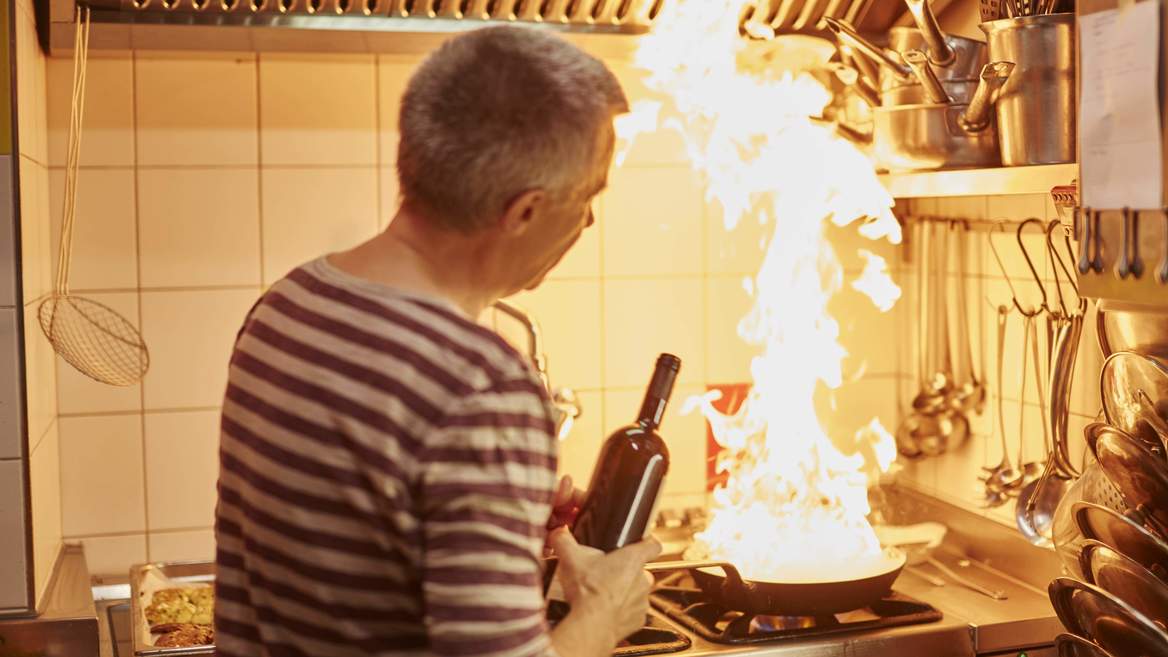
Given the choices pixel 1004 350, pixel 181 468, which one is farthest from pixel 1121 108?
pixel 181 468

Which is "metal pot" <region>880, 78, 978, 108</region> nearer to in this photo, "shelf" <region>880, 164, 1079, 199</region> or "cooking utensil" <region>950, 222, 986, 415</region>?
"shelf" <region>880, 164, 1079, 199</region>

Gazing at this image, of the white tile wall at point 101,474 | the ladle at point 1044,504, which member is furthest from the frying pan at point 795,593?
the white tile wall at point 101,474

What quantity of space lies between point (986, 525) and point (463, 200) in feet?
4.67

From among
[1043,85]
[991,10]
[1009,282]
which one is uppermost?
[991,10]

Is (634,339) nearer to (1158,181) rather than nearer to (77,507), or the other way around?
(77,507)

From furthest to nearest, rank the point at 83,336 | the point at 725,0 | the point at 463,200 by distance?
the point at 725,0
the point at 83,336
the point at 463,200

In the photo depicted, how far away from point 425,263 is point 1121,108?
77 cm

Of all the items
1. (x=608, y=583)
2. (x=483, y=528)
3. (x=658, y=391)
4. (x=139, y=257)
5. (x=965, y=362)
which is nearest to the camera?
(x=483, y=528)

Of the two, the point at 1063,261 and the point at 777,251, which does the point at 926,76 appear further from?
the point at 777,251

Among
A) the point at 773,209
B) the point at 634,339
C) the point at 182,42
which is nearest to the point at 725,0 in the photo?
the point at 773,209

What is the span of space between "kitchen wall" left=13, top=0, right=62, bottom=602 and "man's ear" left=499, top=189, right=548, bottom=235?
0.97 m

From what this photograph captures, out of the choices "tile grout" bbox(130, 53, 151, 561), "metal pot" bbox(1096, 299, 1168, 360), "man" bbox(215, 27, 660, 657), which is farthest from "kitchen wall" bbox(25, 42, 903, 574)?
"man" bbox(215, 27, 660, 657)

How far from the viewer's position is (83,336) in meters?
1.87

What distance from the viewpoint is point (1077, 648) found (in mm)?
1610
